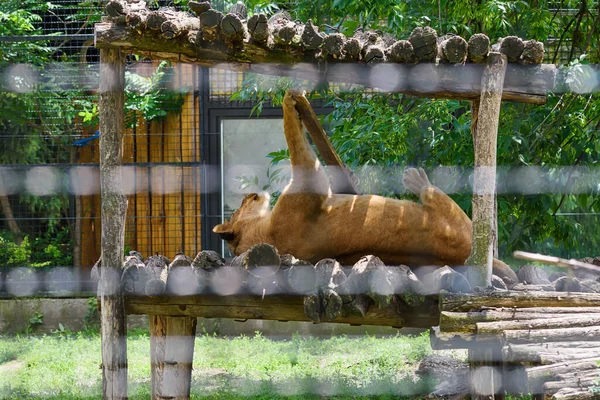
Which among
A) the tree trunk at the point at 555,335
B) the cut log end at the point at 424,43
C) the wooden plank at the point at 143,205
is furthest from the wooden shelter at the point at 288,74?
the wooden plank at the point at 143,205

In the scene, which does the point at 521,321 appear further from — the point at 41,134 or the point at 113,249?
the point at 41,134

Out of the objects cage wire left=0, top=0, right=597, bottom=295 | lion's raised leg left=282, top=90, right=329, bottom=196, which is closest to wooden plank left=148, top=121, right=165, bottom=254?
cage wire left=0, top=0, right=597, bottom=295

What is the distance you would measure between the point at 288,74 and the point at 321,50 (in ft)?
0.62

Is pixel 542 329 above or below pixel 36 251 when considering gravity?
above

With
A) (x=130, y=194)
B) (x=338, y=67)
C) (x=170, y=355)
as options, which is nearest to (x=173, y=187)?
(x=130, y=194)

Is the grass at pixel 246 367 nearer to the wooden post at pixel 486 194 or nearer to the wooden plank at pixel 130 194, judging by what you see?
the wooden plank at pixel 130 194

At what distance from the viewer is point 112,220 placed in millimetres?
2975

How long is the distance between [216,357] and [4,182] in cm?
239

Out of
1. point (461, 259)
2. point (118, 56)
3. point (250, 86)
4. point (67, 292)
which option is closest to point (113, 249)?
point (118, 56)

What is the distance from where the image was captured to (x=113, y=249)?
9.74 ft

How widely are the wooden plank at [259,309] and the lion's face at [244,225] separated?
0.46 m

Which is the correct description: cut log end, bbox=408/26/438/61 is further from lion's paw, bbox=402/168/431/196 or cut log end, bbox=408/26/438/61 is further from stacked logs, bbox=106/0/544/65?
lion's paw, bbox=402/168/431/196

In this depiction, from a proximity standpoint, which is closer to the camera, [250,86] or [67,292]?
[250,86]

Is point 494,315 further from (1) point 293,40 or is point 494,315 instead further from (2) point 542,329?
(1) point 293,40
